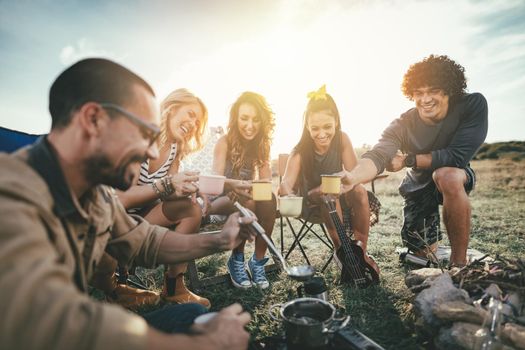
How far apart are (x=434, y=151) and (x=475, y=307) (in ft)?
8.17

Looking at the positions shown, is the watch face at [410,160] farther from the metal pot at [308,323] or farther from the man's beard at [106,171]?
the man's beard at [106,171]

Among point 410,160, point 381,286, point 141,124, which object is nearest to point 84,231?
point 141,124

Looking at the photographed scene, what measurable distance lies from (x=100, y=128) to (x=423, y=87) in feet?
14.9

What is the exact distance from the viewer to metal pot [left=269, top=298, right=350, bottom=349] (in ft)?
5.67

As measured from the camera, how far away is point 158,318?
2.02 metres

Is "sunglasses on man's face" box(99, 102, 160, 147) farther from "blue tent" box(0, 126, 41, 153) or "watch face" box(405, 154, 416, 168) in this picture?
"watch face" box(405, 154, 416, 168)

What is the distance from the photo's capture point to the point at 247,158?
16.9 ft

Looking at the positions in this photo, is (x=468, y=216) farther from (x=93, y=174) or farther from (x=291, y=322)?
(x=93, y=174)

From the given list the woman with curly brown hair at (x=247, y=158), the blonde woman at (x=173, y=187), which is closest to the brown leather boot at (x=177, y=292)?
the blonde woman at (x=173, y=187)

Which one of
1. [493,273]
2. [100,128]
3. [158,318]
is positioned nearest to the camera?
[100,128]

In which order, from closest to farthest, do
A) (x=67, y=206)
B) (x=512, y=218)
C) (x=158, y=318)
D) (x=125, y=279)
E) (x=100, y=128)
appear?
1. (x=67, y=206)
2. (x=100, y=128)
3. (x=158, y=318)
4. (x=125, y=279)
5. (x=512, y=218)

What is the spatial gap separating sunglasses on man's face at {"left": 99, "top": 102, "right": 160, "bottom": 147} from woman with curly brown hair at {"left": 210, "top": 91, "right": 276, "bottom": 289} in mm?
2657

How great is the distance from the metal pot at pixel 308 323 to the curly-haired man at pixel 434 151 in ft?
8.45

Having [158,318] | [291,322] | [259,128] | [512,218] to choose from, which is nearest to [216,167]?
[259,128]
